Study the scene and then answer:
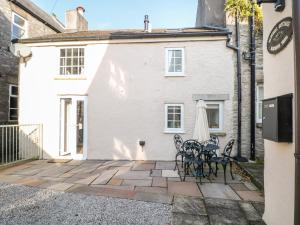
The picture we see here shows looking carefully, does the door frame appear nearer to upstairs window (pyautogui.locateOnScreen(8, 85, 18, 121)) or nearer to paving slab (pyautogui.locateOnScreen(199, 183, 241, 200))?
upstairs window (pyautogui.locateOnScreen(8, 85, 18, 121))

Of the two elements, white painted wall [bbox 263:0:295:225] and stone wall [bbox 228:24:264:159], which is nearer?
white painted wall [bbox 263:0:295:225]

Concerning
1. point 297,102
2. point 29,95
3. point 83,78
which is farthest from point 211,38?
point 29,95

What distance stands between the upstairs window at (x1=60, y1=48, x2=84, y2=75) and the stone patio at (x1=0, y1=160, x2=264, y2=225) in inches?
160

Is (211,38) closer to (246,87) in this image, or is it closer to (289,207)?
(246,87)

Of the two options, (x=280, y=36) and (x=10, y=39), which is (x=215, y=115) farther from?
(x=10, y=39)

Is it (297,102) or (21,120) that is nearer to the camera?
(297,102)

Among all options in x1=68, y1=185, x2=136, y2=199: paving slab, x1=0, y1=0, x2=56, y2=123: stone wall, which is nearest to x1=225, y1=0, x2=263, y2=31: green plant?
x1=68, y1=185, x2=136, y2=199: paving slab

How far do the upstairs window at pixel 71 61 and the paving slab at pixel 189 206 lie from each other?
23.3 feet

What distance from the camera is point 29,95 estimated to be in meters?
9.38

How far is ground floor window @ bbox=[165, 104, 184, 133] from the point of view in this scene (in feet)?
29.0

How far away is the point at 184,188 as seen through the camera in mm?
5523

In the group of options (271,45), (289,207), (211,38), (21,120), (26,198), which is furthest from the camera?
(21,120)

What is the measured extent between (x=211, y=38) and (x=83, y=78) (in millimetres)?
5729

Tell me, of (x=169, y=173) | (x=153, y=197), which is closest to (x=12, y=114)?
(x=169, y=173)
